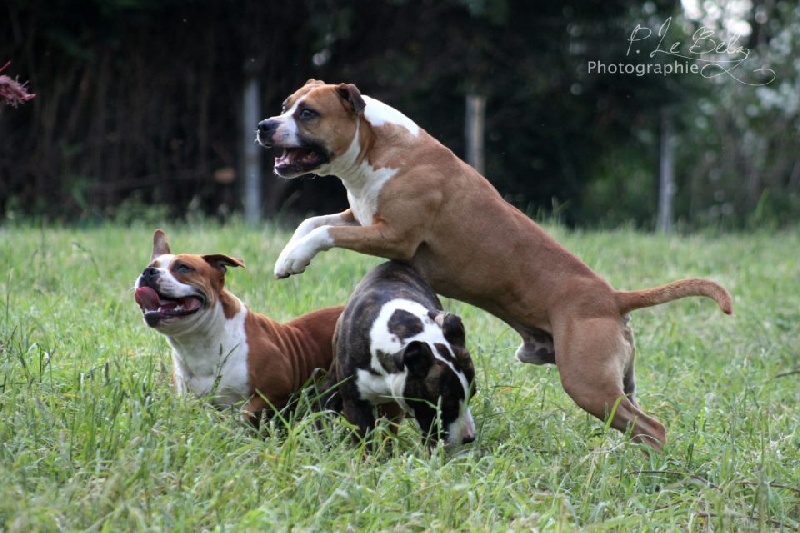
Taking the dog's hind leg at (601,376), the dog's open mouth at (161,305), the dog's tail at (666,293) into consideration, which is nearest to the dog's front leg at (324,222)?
the dog's open mouth at (161,305)

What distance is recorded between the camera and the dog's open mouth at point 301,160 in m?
5.43

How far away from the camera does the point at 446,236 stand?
5.49 m

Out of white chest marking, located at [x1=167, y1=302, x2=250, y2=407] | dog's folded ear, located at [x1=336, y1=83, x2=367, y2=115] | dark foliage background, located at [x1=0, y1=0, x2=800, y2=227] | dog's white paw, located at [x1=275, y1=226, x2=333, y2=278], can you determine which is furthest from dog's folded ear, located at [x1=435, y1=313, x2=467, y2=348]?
dark foliage background, located at [x1=0, y1=0, x2=800, y2=227]

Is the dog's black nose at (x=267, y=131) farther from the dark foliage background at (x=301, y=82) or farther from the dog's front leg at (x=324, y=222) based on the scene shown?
the dark foliage background at (x=301, y=82)

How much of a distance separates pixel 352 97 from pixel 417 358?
1438 millimetres

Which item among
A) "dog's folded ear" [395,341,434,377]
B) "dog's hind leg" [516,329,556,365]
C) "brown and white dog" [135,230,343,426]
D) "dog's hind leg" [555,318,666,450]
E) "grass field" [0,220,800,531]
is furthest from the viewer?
"dog's hind leg" [516,329,556,365]

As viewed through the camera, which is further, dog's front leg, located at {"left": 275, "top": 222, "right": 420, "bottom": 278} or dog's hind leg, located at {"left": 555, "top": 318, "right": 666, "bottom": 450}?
dog's front leg, located at {"left": 275, "top": 222, "right": 420, "bottom": 278}

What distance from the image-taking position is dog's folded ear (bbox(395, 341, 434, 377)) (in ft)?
15.4

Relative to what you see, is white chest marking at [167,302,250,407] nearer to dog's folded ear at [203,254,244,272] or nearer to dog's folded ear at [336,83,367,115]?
dog's folded ear at [203,254,244,272]

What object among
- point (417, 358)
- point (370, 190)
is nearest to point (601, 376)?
point (417, 358)

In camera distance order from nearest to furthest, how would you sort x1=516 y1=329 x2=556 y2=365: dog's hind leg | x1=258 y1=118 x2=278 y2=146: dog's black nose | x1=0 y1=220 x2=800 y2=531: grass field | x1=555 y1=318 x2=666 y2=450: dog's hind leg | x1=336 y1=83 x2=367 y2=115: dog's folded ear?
x1=0 y1=220 x2=800 y2=531: grass field → x1=555 y1=318 x2=666 y2=450: dog's hind leg → x1=258 y1=118 x2=278 y2=146: dog's black nose → x1=336 y1=83 x2=367 y2=115: dog's folded ear → x1=516 y1=329 x2=556 y2=365: dog's hind leg

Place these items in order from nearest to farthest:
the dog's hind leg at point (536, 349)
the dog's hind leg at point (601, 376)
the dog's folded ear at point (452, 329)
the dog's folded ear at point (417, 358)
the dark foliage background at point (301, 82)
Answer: the dog's folded ear at point (417, 358) → the dog's folded ear at point (452, 329) → the dog's hind leg at point (601, 376) → the dog's hind leg at point (536, 349) → the dark foliage background at point (301, 82)

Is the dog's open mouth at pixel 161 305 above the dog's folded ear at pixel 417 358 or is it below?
above

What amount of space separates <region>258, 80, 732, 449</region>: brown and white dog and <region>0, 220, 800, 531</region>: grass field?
17.4 inches
